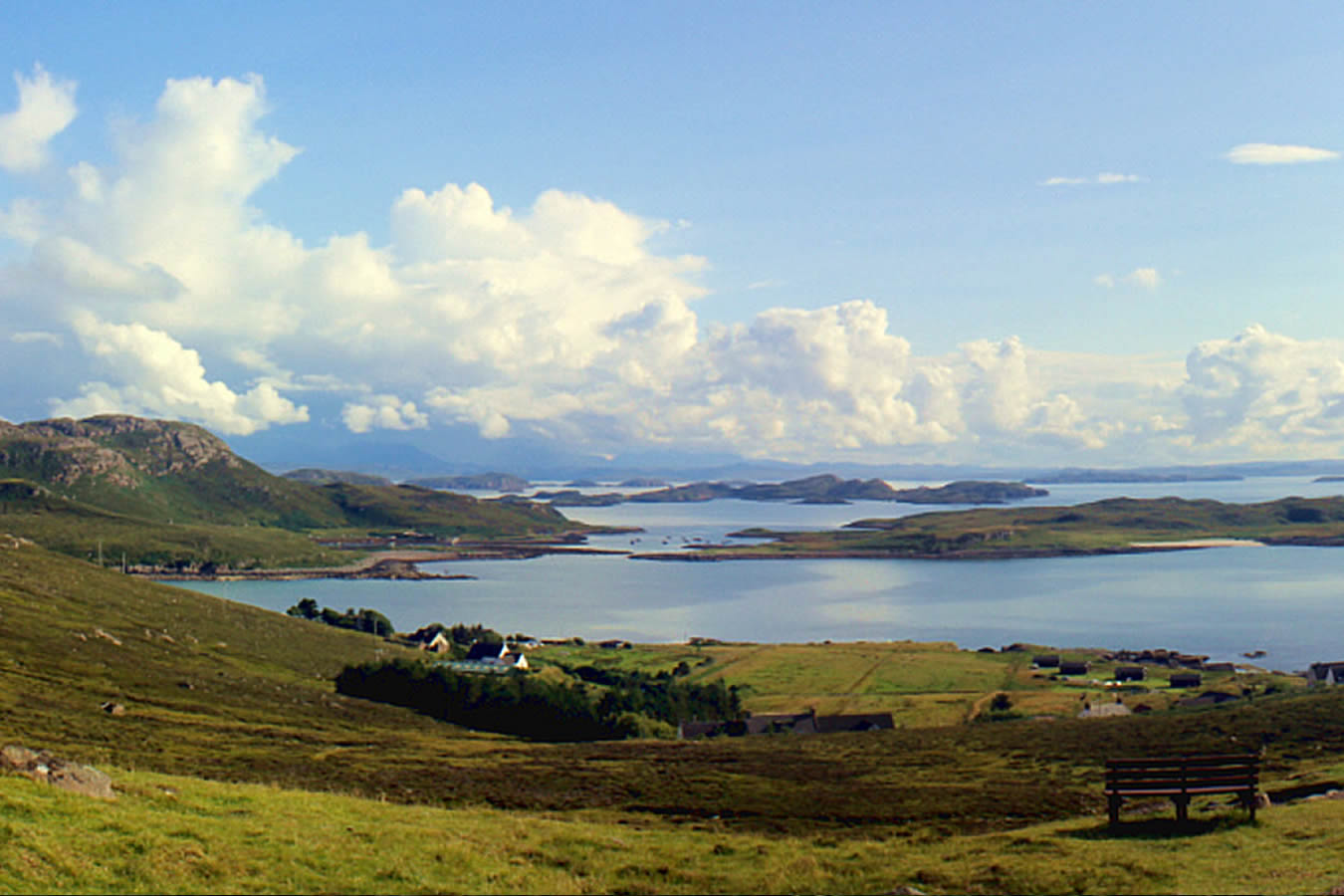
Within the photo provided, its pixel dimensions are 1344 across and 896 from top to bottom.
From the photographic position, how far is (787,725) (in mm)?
62656

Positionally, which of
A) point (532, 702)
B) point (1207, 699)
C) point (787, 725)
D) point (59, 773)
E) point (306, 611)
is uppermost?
point (59, 773)

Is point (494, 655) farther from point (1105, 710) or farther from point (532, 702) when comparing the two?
point (1105, 710)

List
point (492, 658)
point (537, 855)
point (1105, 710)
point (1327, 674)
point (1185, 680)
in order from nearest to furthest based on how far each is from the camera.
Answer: point (537, 855) → point (1105, 710) → point (1327, 674) → point (1185, 680) → point (492, 658)

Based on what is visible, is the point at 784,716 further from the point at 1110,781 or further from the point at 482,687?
A: the point at 1110,781

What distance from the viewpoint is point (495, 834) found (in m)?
18.6

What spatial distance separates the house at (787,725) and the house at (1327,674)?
40034 millimetres

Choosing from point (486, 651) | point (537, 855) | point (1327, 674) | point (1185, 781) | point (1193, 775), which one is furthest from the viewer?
point (486, 651)

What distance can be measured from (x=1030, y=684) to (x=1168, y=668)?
65.9ft

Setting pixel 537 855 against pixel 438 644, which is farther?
pixel 438 644

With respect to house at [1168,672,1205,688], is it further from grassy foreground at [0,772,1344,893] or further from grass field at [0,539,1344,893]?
grassy foreground at [0,772,1344,893]

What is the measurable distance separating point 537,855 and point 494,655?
8476cm

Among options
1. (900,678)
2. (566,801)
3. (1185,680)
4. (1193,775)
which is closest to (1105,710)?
(1185,680)

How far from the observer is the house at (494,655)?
317 feet

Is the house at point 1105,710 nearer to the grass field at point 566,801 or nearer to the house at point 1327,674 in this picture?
the grass field at point 566,801
